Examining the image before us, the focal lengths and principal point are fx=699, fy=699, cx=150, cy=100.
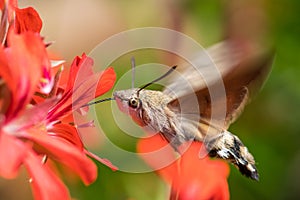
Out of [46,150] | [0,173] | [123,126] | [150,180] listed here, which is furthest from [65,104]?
[150,180]

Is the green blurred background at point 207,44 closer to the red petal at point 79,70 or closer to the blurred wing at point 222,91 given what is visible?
the blurred wing at point 222,91

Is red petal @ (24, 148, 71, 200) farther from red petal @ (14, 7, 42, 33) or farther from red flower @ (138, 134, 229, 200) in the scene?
red flower @ (138, 134, 229, 200)

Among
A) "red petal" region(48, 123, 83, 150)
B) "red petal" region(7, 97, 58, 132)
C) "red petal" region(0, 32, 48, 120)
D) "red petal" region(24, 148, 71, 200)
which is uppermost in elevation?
"red petal" region(0, 32, 48, 120)

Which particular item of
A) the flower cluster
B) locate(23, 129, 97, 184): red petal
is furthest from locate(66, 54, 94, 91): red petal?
locate(23, 129, 97, 184): red petal

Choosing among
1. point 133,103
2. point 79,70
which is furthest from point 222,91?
point 79,70

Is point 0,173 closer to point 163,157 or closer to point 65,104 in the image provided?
point 65,104

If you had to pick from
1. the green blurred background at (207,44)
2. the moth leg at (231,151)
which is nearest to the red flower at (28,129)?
the moth leg at (231,151)
